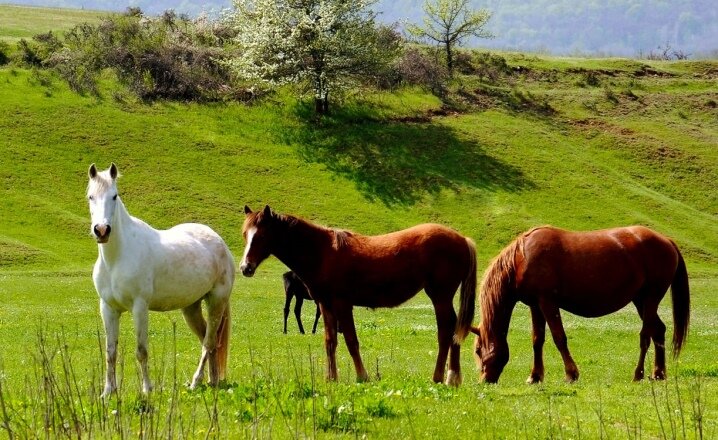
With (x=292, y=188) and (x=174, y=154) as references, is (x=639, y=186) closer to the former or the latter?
(x=292, y=188)

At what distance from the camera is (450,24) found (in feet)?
275

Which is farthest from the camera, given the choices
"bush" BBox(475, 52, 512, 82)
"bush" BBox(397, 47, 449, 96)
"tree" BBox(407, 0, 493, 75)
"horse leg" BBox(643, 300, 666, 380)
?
"tree" BBox(407, 0, 493, 75)

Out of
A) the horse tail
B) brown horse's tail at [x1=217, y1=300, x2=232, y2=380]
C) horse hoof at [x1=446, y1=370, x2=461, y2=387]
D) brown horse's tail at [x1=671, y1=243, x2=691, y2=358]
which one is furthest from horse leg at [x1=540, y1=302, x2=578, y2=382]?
brown horse's tail at [x1=217, y1=300, x2=232, y2=380]

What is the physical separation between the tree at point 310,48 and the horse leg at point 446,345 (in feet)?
177

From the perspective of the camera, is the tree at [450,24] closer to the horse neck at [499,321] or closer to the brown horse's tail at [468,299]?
the horse neck at [499,321]

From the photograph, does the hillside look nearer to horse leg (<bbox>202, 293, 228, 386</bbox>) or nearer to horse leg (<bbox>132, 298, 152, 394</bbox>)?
horse leg (<bbox>202, 293, 228, 386</bbox>)

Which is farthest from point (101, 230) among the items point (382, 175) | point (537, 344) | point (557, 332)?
point (382, 175)

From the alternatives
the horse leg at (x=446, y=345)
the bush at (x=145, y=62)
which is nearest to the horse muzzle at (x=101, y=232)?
the horse leg at (x=446, y=345)

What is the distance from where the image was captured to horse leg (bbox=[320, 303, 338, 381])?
12.5 metres

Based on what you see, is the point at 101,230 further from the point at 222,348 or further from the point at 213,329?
the point at 222,348

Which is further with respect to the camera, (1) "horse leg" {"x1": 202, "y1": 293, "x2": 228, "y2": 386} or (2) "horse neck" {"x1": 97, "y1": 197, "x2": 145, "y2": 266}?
(1) "horse leg" {"x1": 202, "y1": 293, "x2": 228, "y2": 386}

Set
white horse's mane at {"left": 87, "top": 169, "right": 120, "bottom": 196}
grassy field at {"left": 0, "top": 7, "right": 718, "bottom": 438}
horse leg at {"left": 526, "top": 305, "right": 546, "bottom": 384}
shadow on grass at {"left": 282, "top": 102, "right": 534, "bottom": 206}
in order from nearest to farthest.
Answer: white horse's mane at {"left": 87, "top": 169, "right": 120, "bottom": 196} → horse leg at {"left": 526, "top": 305, "right": 546, "bottom": 384} → grassy field at {"left": 0, "top": 7, "right": 718, "bottom": 438} → shadow on grass at {"left": 282, "top": 102, "right": 534, "bottom": 206}

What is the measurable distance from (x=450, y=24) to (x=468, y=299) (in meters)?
74.1

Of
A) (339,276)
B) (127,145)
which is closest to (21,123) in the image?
(127,145)
